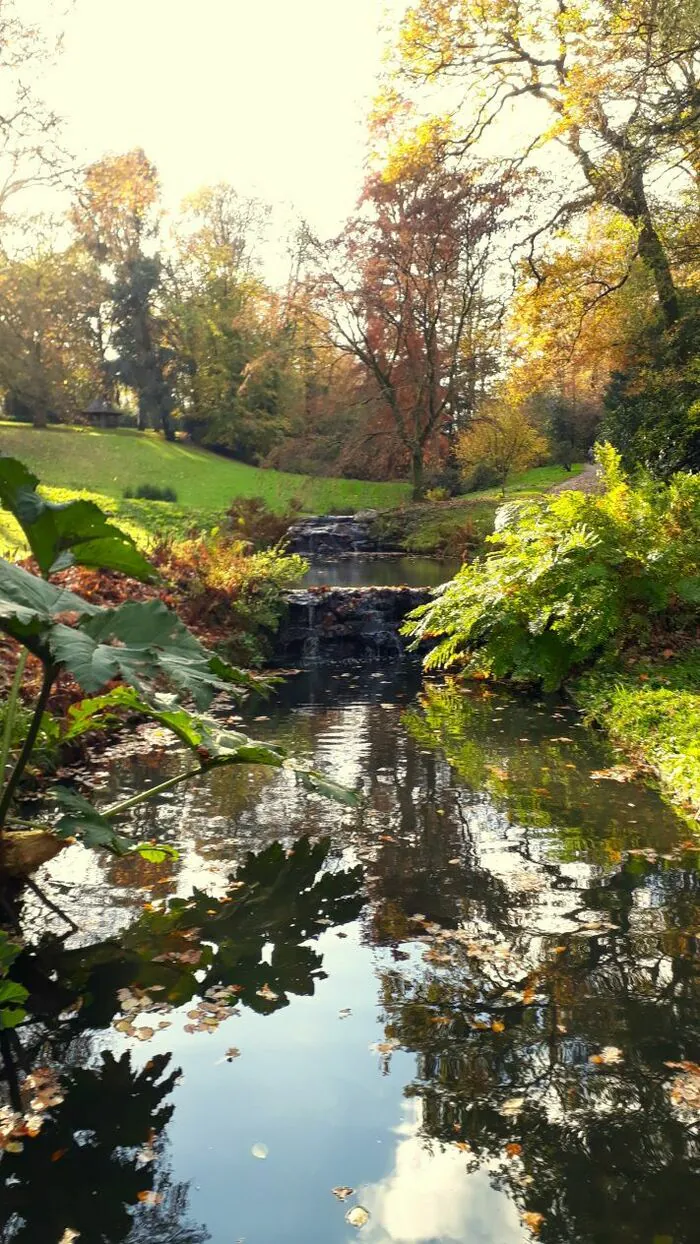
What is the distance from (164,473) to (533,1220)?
3783cm

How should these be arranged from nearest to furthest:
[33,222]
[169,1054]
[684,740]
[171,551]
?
[169,1054], [684,740], [171,551], [33,222]

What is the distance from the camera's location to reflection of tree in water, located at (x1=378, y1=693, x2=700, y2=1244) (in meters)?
2.87

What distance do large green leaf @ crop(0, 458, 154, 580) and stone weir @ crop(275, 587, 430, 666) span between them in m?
9.76

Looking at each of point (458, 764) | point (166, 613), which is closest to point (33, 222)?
point (458, 764)

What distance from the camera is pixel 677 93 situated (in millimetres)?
11594

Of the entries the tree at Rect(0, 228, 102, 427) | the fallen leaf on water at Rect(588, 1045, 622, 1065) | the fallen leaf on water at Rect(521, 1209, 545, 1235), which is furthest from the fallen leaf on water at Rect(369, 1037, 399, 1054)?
the tree at Rect(0, 228, 102, 427)

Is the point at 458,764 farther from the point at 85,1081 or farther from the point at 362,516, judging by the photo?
the point at 362,516

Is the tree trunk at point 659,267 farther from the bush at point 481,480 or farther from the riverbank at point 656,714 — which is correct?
the bush at point 481,480

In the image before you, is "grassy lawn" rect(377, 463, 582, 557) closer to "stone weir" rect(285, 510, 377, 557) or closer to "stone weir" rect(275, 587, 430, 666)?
"stone weir" rect(285, 510, 377, 557)

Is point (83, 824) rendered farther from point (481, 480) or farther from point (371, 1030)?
point (481, 480)

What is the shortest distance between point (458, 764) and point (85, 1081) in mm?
4657

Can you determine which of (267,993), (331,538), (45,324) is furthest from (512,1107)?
(45,324)

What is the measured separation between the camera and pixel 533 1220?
8.98 ft

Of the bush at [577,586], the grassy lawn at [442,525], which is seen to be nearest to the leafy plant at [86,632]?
the bush at [577,586]
